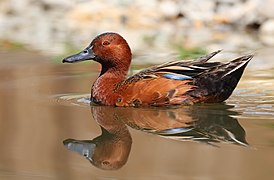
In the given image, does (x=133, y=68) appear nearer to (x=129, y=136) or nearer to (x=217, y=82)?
(x=217, y=82)

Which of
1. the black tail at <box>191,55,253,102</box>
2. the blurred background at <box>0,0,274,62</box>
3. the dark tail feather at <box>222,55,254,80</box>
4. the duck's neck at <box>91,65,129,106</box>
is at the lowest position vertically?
the blurred background at <box>0,0,274,62</box>

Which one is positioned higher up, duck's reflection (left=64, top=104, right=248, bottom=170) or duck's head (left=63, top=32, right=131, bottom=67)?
duck's head (left=63, top=32, right=131, bottom=67)

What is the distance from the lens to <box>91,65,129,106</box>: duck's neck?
735cm

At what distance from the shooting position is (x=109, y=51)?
25.1 ft

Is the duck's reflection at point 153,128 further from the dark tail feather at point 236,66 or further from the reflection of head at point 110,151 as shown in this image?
the dark tail feather at point 236,66

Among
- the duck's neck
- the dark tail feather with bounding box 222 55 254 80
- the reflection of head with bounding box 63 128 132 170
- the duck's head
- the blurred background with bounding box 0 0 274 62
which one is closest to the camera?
the reflection of head with bounding box 63 128 132 170

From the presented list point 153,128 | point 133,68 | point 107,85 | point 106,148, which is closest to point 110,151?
point 106,148

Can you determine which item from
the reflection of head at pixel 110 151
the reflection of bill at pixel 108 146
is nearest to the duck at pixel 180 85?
the reflection of bill at pixel 108 146

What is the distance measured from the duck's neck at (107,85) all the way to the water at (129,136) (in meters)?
0.10

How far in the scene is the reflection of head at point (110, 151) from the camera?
5.19 metres

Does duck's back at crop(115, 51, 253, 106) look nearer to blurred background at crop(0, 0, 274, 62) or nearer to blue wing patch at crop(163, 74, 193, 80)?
blue wing patch at crop(163, 74, 193, 80)

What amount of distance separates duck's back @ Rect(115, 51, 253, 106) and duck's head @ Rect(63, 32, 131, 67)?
0.46 meters

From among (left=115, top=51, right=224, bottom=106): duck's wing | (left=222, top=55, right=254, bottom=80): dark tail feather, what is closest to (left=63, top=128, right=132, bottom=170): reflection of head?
(left=115, top=51, right=224, bottom=106): duck's wing

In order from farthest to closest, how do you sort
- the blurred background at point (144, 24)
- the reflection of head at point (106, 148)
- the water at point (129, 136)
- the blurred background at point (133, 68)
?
1. the blurred background at point (144, 24)
2. the reflection of head at point (106, 148)
3. the blurred background at point (133, 68)
4. the water at point (129, 136)
